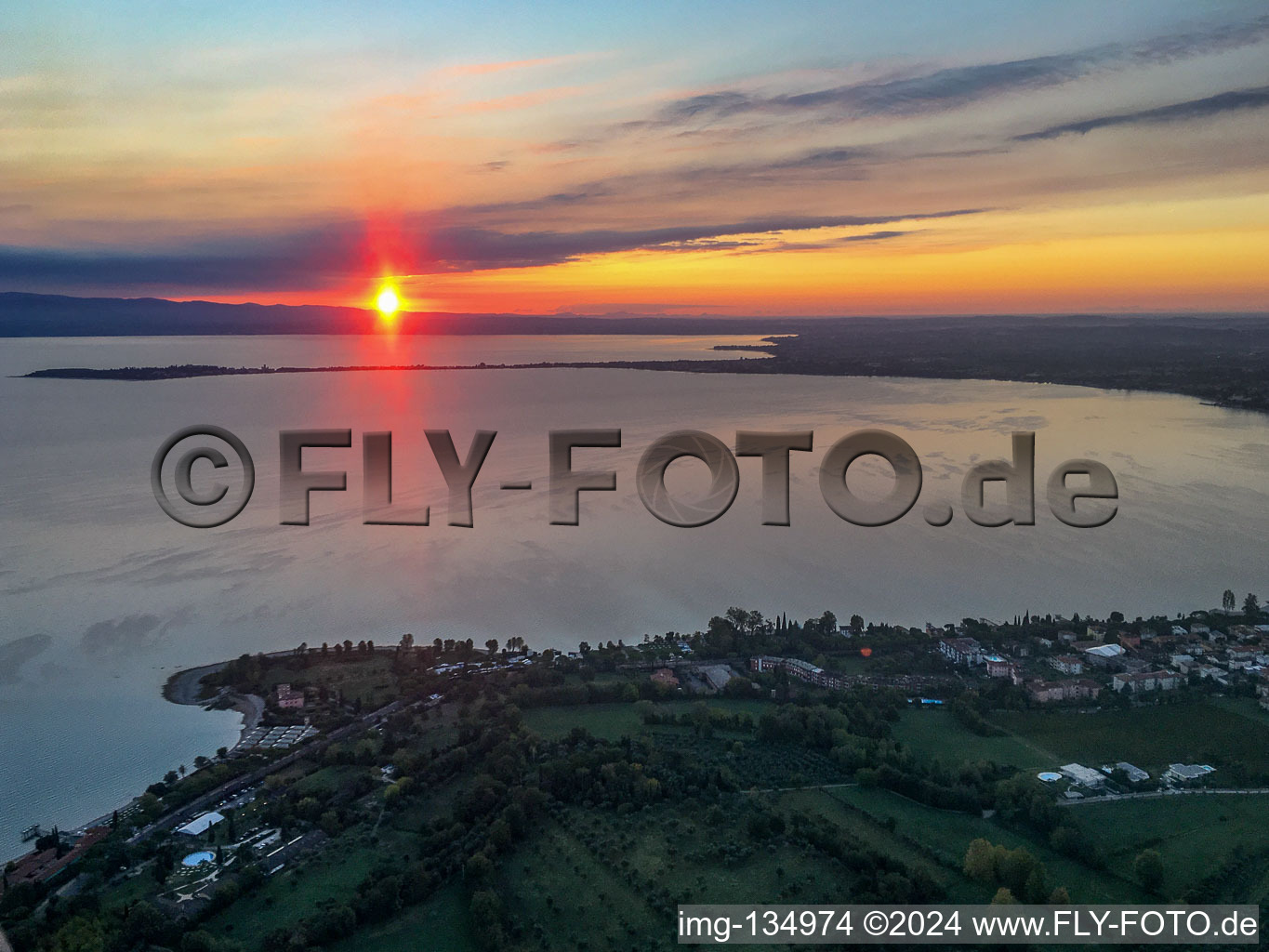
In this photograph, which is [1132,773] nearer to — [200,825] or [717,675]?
[717,675]

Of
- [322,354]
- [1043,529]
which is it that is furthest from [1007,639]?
[322,354]

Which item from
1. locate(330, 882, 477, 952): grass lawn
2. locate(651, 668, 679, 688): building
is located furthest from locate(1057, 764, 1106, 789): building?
locate(330, 882, 477, 952): grass lawn

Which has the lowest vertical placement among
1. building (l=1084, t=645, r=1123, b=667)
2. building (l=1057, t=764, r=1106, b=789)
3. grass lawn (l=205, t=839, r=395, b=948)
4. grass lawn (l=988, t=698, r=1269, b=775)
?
grass lawn (l=205, t=839, r=395, b=948)

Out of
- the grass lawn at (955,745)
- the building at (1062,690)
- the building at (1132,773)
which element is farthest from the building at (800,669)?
the building at (1132,773)

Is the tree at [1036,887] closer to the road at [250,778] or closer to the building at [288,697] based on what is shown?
the road at [250,778]

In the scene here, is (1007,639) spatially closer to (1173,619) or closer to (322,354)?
(1173,619)

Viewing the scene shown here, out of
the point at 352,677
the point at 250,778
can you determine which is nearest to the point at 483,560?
the point at 352,677

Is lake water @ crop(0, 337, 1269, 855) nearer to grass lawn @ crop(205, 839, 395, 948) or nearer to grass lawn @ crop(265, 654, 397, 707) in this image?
grass lawn @ crop(265, 654, 397, 707)
